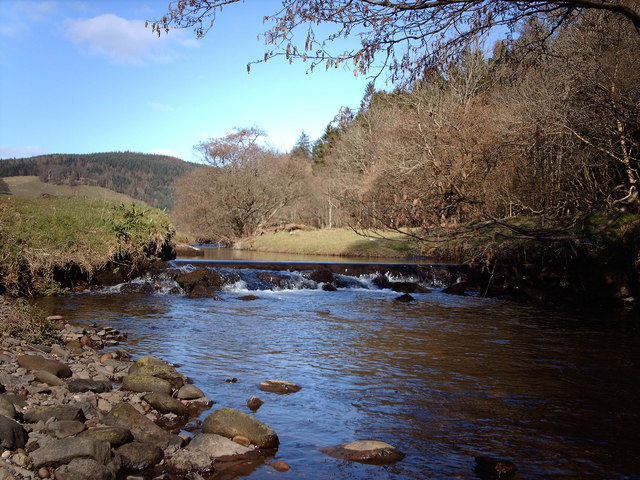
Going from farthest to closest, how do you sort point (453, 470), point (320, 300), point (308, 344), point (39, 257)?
1. point (320, 300)
2. point (39, 257)
3. point (308, 344)
4. point (453, 470)

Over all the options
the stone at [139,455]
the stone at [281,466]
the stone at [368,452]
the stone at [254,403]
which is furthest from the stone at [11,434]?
the stone at [368,452]

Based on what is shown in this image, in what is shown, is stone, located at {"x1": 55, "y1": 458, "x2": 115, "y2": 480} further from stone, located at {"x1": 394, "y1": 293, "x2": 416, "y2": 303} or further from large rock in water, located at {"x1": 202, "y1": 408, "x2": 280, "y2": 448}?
stone, located at {"x1": 394, "y1": 293, "x2": 416, "y2": 303}

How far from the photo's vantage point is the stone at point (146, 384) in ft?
20.2

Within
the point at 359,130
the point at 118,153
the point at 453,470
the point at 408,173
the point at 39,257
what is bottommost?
the point at 453,470

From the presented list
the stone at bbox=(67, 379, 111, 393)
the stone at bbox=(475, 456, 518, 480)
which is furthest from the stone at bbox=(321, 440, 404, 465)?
the stone at bbox=(67, 379, 111, 393)

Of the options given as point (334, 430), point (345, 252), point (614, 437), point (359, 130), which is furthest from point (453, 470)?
point (359, 130)

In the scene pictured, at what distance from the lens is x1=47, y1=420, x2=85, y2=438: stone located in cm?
460

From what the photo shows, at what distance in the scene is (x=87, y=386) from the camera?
596cm

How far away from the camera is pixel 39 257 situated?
520 inches

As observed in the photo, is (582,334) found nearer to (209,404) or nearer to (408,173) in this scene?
(209,404)

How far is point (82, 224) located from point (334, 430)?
42.2ft

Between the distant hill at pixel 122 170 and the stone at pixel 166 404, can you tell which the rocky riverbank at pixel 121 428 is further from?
the distant hill at pixel 122 170

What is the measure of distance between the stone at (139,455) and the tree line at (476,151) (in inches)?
138

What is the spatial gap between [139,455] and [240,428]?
966 millimetres
